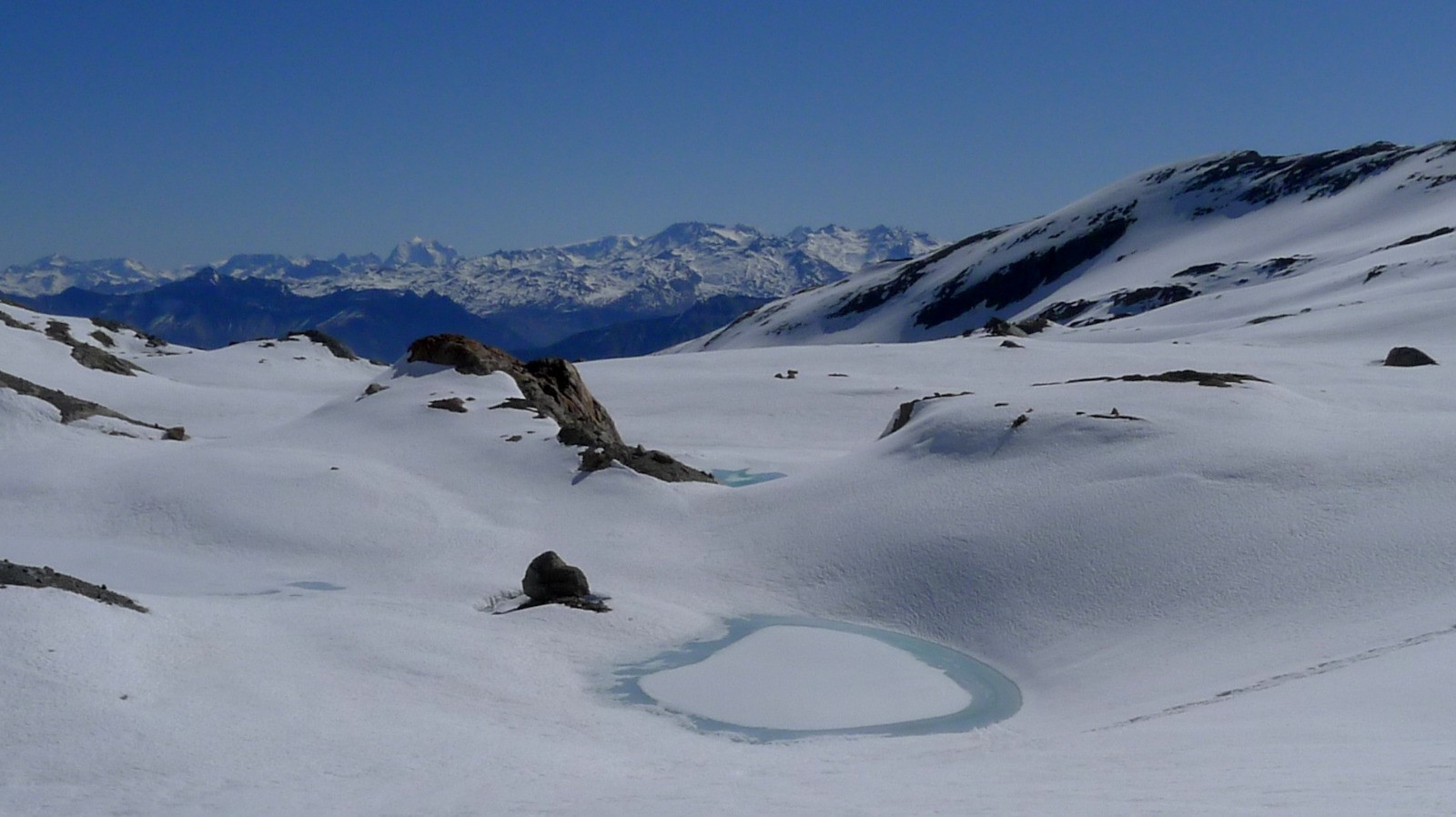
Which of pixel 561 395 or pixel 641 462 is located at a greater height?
pixel 561 395

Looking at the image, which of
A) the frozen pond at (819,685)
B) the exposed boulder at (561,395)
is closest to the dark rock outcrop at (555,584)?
the frozen pond at (819,685)

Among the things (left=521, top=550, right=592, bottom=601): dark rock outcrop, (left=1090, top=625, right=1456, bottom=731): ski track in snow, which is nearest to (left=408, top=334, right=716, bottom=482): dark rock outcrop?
(left=521, top=550, right=592, bottom=601): dark rock outcrop

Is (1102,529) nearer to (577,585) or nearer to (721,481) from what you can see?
(577,585)

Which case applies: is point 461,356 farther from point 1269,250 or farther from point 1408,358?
point 1269,250

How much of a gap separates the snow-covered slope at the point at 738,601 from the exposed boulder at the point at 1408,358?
A: 3.03m

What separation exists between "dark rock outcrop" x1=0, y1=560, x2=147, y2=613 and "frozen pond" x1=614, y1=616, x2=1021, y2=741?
31.7 ft

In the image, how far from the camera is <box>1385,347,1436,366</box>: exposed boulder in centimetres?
5150

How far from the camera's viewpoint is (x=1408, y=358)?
171 ft

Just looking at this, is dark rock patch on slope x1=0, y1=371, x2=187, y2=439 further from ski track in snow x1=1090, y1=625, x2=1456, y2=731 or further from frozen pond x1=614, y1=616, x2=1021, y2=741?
ski track in snow x1=1090, y1=625, x2=1456, y2=731

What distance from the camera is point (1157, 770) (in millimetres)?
13547

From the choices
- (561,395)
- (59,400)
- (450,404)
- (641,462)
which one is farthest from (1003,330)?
(59,400)

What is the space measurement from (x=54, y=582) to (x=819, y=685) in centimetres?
1517

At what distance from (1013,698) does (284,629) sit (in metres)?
15.3

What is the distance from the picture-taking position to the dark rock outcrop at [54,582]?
19062 millimetres
